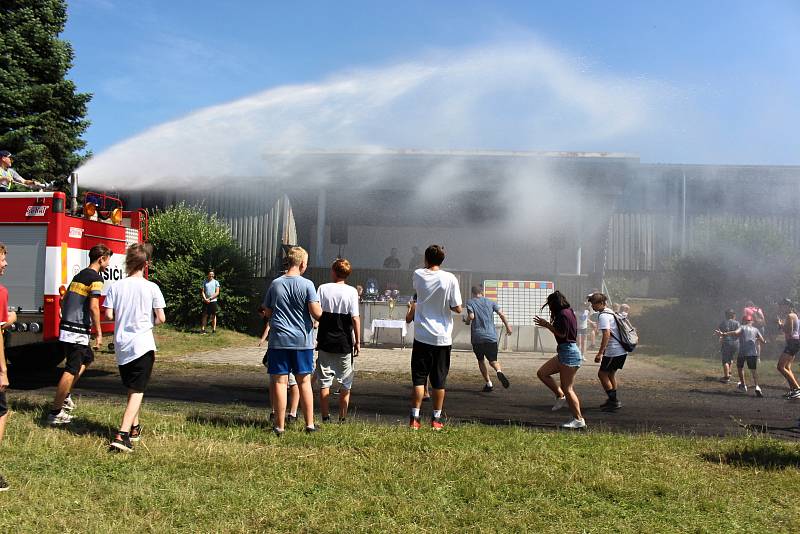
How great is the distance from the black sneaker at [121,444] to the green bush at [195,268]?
45.4 ft

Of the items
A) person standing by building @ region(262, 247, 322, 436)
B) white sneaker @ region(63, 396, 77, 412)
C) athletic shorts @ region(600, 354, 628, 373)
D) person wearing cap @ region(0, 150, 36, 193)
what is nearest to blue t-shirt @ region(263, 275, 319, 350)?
person standing by building @ region(262, 247, 322, 436)

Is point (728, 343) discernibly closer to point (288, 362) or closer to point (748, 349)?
point (748, 349)

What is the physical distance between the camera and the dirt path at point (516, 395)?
7406mm

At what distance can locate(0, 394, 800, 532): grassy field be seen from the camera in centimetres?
375

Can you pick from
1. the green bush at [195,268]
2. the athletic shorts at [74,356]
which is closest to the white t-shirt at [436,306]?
the athletic shorts at [74,356]

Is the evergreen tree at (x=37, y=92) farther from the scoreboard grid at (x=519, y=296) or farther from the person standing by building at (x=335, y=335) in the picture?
the person standing by building at (x=335, y=335)

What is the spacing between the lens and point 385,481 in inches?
173

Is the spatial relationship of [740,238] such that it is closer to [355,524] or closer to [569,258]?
[569,258]

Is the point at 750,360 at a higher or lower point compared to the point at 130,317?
lower

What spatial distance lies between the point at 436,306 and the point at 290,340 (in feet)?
4.68

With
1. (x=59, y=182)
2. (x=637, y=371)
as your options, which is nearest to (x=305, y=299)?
(x=637, y=371)

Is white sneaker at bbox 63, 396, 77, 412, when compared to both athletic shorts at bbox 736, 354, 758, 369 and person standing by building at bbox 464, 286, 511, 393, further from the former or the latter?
athletic shorts at bbox 736, 354, 758, 369

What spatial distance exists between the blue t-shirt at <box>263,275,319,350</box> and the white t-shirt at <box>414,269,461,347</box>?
1.07 m

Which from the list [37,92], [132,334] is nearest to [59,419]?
[132,334]
